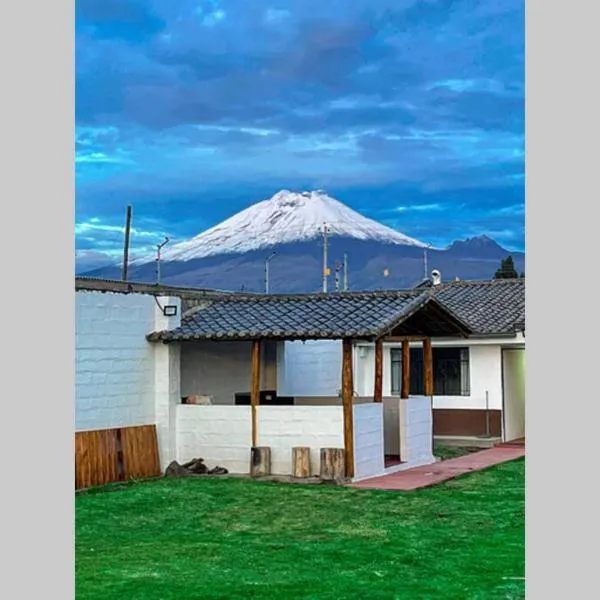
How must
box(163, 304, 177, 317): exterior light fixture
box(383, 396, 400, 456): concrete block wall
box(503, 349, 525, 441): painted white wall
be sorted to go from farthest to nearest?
box(503, 349, 525, 441): painted white wall → box(383, 396, 400, 456): concrete block wall → box(163, 304, 177, 317): exterior light fixture

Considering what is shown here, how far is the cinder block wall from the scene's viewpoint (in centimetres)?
1509

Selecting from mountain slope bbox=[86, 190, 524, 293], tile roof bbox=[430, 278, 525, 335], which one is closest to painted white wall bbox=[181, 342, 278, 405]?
tile roof bbox=[430, 278, 525, 335]

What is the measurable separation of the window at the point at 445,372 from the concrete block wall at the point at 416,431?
380 cm

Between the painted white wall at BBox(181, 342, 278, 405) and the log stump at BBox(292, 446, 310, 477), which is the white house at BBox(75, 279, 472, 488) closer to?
the painted white wall at BBox(181, 342, 278, 405)

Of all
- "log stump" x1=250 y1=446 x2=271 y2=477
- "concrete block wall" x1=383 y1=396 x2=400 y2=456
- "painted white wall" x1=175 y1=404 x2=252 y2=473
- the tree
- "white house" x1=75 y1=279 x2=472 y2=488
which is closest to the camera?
"white house" x1=75 y1=279 x2=472 y2=488

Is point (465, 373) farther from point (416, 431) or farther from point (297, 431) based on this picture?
point (297, 431)

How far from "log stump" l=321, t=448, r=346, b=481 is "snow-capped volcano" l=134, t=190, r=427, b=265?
10762cm

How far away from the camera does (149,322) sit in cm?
1667

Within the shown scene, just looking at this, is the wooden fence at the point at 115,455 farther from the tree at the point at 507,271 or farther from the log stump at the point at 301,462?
the tree at the point at 507,271

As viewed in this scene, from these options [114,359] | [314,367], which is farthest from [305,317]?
[314,367]

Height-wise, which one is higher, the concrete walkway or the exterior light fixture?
the exterior light fixture

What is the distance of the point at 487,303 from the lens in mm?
23484

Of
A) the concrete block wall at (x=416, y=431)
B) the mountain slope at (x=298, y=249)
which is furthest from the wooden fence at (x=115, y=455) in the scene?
Result: the mountain slope at (x=298, y=249)

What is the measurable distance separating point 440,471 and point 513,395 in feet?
20.4
